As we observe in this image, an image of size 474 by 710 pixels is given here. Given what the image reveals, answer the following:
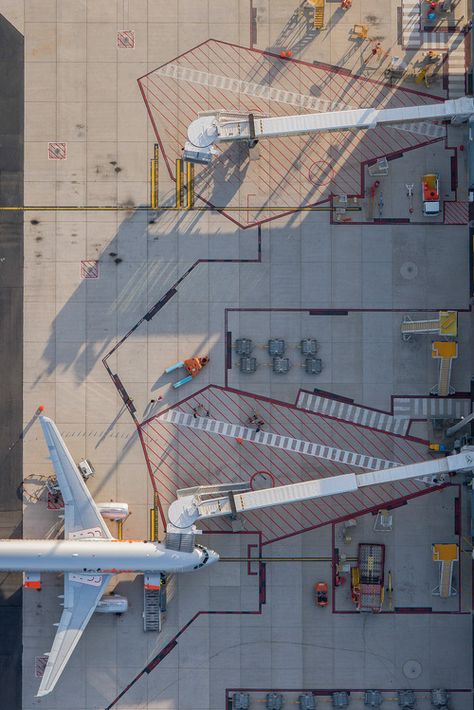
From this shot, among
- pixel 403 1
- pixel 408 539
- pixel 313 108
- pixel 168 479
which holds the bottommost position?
pixel 408 539

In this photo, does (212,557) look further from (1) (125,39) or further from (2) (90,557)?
(1) (125,39)

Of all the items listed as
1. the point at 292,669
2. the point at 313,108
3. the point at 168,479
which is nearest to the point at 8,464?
the point at 168,479

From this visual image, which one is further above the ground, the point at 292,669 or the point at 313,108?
the point at 313,108

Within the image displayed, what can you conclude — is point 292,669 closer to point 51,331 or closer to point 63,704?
point 63,704

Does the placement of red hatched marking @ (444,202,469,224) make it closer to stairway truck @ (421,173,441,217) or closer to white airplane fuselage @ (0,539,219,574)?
stairway truck @ (421,173,441,217)

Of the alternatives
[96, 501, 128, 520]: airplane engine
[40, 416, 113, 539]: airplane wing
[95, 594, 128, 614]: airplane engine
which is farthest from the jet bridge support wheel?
[95, 594, 128, 614]: airplane engine

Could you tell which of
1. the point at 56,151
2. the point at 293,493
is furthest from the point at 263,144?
the point at 293,493
